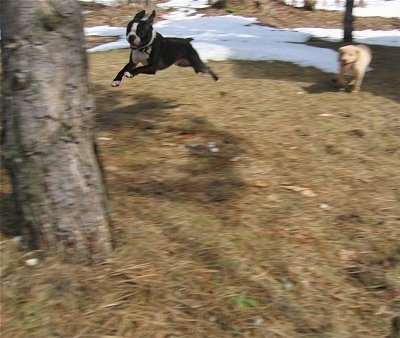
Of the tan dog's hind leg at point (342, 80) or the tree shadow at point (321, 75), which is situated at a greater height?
the tan dog's hind leg at point (342, 80)

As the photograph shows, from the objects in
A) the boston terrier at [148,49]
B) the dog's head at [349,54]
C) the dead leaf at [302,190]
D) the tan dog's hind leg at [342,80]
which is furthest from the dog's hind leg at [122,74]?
the tan dog's hind leg at [342,80]

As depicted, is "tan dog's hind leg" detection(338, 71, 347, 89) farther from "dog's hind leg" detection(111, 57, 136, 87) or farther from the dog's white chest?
"dog's hind leg" detection(111, 57, 136, 87)

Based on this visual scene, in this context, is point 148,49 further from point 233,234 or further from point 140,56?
point 233,234

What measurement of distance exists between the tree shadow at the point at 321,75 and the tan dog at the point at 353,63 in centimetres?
22

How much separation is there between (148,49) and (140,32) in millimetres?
230

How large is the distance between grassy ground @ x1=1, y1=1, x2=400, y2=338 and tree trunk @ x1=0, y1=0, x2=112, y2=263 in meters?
0.20

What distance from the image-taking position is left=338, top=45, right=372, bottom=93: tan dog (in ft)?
20.1

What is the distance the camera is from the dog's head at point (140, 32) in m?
4.98

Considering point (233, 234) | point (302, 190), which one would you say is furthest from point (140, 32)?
point (233, 234)

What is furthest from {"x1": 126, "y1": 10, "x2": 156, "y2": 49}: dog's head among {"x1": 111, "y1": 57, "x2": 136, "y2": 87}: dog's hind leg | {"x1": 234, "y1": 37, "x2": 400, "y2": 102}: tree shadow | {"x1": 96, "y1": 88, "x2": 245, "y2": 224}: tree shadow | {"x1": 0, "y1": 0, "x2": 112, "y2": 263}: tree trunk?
{"x1": 0, "y1": 0, "x2": 112, "y2": 263}: tree trunk

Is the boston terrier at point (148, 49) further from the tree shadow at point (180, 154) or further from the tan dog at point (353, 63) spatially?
the tan dog at point (353, 63)

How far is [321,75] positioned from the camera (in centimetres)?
742

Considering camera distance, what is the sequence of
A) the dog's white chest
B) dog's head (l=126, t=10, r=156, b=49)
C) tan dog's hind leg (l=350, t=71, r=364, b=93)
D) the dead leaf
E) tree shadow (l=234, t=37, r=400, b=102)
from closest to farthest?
the dead leaf
dog's head (l=126, t=10, r=156, b=49)
the dog's white chest
tan dog's hind leg (l=350, t=71, r=364, b=93)
tree shadow (l=234, t=37, r=400, b=102)

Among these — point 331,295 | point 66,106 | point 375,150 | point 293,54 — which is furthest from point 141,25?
point 293,54
